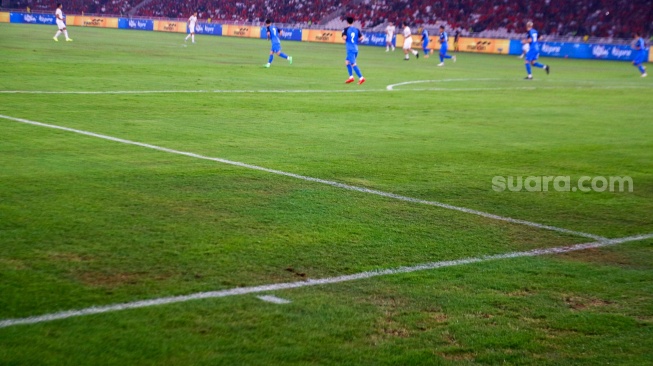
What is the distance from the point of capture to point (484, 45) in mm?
54156

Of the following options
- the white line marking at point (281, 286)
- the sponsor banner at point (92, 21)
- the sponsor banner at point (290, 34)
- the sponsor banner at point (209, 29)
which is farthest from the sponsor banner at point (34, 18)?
the white line marking at point (281, 286)

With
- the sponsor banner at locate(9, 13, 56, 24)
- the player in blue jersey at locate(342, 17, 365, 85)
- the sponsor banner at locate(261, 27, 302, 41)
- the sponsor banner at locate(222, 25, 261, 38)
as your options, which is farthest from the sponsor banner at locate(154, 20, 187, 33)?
the player in blue jersey at locate(342, 17, 365, 85)

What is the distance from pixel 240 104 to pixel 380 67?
1633 cm

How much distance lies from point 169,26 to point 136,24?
3.82m

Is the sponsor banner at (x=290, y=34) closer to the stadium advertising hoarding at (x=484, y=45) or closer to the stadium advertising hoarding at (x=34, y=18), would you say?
the stadium advertising hoarding at (x=484, y=45)

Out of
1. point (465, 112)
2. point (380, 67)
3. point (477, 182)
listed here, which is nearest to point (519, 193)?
point (477, 182)

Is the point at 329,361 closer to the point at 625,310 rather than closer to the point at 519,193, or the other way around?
the point at 625,310

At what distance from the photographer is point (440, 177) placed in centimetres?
1032

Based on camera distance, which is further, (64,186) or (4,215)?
(64,186)

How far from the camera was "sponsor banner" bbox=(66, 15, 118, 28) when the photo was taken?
7538cm

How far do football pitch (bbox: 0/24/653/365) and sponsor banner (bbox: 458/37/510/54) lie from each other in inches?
1473

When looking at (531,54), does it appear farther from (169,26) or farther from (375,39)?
(169,26)

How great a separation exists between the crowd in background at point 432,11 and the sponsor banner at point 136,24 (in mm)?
5984

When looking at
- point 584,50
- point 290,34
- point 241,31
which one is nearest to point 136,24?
point 241,31
